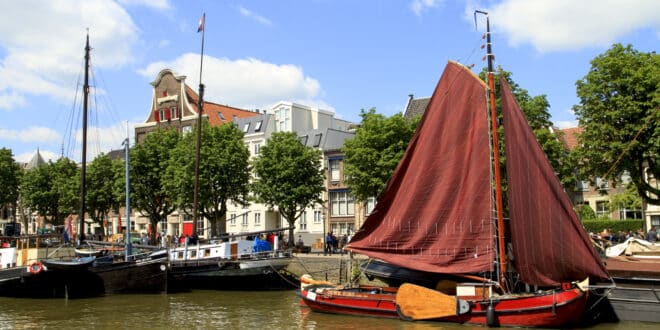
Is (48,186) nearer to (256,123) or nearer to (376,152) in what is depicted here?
(256,123)

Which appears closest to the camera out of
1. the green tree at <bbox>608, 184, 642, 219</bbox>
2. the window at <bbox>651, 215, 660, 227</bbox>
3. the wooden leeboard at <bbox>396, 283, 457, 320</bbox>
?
the wooden leeboard at <bbox>396, 283, 457, 320</bbox>

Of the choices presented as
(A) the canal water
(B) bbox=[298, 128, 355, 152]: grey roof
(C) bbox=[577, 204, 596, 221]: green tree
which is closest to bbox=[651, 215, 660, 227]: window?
(C) bbox=[577, 204, 596, 221]: green tree

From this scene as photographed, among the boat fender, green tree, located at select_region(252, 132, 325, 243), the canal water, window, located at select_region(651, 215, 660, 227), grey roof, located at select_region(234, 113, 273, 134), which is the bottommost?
the canal water

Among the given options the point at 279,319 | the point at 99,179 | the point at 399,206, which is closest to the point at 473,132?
the point at 399,206

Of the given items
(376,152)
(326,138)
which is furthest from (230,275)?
(326,138)

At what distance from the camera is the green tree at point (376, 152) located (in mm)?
42688

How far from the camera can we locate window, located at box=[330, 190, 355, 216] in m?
59.7

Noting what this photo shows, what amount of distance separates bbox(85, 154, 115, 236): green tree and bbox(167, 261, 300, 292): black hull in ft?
96.1

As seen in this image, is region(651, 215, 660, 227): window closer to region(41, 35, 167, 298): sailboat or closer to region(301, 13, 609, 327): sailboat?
region(301, 13, 609, 327): sailboat

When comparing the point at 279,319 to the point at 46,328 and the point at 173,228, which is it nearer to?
the point at 46,328

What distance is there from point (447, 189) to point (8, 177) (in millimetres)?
66030

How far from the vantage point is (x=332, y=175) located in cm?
6122

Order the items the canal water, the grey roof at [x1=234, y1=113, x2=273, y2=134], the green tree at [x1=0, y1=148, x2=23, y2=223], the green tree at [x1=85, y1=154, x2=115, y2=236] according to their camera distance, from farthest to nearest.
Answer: the green tree at [x1=0, y1=148, x2=23, y2=223], the grey roof at [x1=234, y1=113, x2=273, y2=134], the green tree at [x1=85, y1=154, x2=115, y2=236], the canal water

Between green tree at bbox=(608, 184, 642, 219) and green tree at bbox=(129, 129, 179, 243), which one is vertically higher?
green tree at bbox=(129, 129, 179, 243)
